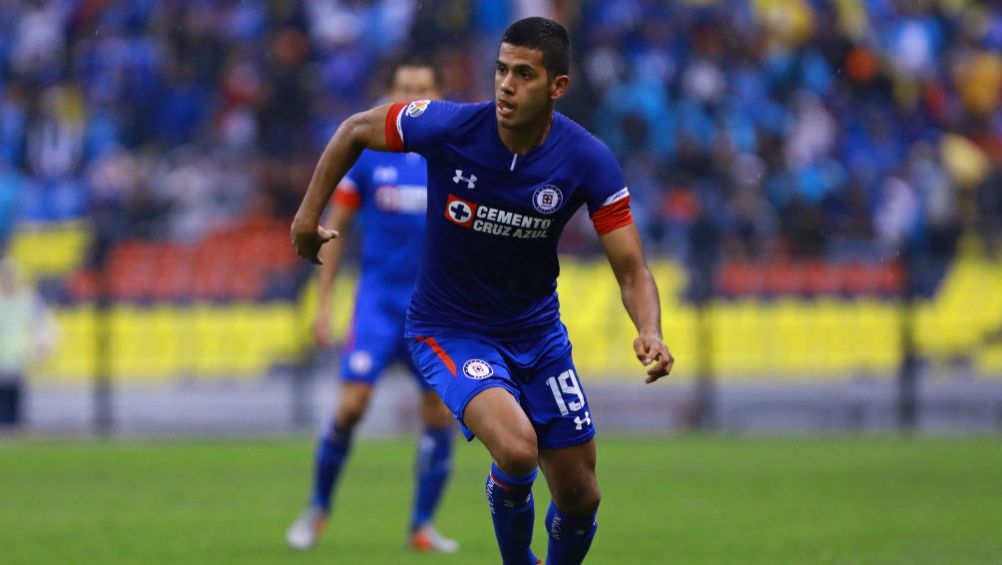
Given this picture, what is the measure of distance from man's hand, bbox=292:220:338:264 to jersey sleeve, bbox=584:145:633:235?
1019 millimetres

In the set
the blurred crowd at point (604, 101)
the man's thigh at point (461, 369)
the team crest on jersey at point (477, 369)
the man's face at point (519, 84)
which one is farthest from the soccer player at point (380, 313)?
the blurred crowd at point (604, 101)

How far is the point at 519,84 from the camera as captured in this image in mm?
6402

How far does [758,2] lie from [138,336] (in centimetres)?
1033

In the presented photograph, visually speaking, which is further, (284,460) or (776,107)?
(776,107)

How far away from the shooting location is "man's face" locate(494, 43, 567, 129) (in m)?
6.38

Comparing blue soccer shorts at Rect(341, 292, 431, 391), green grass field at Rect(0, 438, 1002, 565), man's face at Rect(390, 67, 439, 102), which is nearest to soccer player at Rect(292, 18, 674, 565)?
green grass field at Rect(0, 438, 1002, 565)

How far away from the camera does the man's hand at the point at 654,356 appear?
598 centimetres

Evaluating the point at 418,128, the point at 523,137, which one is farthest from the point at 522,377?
the point at 418,128

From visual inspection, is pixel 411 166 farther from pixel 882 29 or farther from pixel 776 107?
pixel 882 29

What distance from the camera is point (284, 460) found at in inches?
606

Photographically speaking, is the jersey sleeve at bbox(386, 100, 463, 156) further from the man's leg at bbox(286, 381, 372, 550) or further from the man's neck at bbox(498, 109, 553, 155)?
the man's leg at bbox(286, 381, 372, 550)

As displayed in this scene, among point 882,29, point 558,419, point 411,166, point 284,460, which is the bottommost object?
point 284,460

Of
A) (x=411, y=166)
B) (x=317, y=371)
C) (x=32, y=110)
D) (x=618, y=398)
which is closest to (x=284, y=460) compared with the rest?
(x=317, y=371)

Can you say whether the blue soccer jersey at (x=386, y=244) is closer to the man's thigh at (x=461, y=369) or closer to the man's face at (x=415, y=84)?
the man's face at (x=415, y=84)
